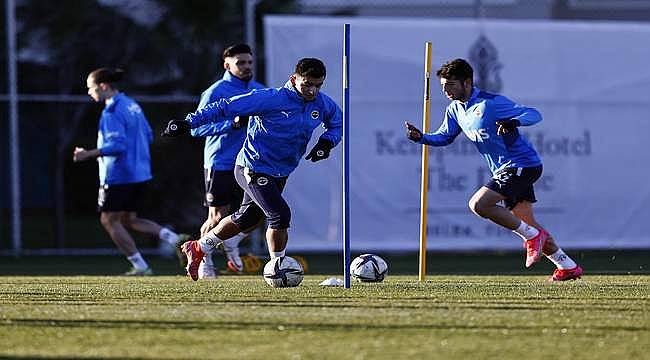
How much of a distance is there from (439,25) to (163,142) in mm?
3774

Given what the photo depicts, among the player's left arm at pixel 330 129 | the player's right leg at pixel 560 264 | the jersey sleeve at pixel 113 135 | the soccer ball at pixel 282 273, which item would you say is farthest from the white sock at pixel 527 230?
the jersey sleeve at pixel 113 135

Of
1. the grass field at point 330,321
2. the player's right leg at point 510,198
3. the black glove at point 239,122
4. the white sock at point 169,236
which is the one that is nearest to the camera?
the grass field at point 330,321

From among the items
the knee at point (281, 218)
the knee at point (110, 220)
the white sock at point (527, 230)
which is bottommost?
the knee at point (110, 220)

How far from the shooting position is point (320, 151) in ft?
30.6

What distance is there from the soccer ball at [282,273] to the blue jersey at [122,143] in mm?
3616

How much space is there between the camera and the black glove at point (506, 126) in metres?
9.55

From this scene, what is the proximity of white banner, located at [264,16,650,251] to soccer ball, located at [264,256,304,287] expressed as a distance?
592cm

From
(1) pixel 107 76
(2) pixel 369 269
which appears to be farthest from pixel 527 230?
(1) pixel 107 76

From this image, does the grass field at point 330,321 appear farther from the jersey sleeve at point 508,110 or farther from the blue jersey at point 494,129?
the jersey sleeve at point 508,110

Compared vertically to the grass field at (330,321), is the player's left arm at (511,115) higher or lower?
higher

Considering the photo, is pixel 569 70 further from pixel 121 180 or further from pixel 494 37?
pixel 121 180

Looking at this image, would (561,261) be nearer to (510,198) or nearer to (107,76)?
(510,198)

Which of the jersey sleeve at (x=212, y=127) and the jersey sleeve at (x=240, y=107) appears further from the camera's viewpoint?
the jersey sleeve at (x=212, y=127)

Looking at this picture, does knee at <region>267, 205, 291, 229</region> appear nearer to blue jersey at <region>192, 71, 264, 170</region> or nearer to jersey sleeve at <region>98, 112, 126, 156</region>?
blue jersey at <region>192, 71, 264, 170</region>
